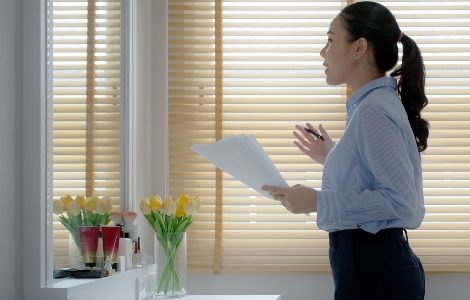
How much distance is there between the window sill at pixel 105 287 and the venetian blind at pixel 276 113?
2.18 ft

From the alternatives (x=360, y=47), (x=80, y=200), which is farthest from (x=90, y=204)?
(x=360, y=47)

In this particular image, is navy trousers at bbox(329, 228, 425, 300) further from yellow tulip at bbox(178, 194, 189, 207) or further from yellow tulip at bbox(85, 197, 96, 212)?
yellow tulip at bbox(178, 194, 189, 207)

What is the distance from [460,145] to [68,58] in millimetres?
1980

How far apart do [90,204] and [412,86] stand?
1.16m

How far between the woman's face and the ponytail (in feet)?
0.40

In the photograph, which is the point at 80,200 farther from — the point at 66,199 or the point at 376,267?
→ the point at 376,267

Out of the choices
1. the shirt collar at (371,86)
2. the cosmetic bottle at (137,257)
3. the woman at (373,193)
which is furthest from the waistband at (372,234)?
the cosmetic bottle at (137,257)

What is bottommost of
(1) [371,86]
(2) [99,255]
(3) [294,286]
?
(3) [294,286]

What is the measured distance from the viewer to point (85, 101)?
289cm

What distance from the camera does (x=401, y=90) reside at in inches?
94.2

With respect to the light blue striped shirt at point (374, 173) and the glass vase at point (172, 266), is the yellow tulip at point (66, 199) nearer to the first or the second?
the glass vase at point (172, 266)

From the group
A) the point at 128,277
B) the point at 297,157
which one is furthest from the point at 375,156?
the point at 297,157

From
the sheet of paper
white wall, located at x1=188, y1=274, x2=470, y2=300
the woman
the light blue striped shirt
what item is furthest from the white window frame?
the light blue striped shirt

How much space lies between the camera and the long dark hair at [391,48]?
2336mm
